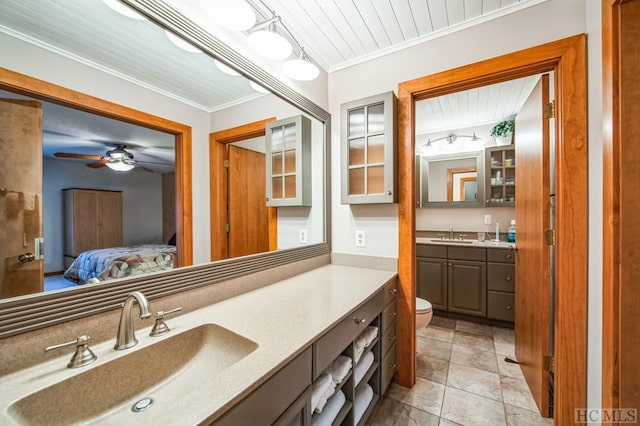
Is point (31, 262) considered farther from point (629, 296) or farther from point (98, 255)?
point (629, 296)

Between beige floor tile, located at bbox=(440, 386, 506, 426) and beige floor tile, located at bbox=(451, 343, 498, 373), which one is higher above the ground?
beige floor tile, located at bbox=(440, 386, 506, 426)

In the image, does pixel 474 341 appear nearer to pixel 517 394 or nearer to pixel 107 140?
pixel 517 394

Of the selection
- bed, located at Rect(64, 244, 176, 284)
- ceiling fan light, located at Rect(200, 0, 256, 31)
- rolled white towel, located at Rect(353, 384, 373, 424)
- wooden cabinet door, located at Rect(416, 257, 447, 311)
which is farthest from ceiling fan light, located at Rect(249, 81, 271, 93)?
wooden cabinet door, located at Rect(416, 257, 447, 311)

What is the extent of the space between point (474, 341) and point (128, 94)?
3.15 meters

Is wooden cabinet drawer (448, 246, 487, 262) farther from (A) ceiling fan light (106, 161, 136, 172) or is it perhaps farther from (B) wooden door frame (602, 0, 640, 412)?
(A) ceiling fan light (106, 161, 136, 172)

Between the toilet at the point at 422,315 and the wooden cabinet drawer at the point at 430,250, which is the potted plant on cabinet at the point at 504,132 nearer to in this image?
the wooden cabinet drawer at the point at 430,250

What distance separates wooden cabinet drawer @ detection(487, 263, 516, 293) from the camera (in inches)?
102

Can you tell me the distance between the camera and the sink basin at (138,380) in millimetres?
601

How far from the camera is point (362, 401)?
138 centimetres

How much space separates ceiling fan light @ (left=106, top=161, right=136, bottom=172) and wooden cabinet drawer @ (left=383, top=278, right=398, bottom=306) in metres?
1.42

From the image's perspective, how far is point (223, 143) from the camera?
4.45 feet

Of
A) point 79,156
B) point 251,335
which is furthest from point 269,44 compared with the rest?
point 251,335

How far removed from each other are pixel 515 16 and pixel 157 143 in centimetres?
205

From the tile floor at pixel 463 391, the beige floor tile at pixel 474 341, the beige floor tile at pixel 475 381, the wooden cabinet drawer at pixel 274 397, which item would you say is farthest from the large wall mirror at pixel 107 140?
the beige floor tile at pixel 474 341
